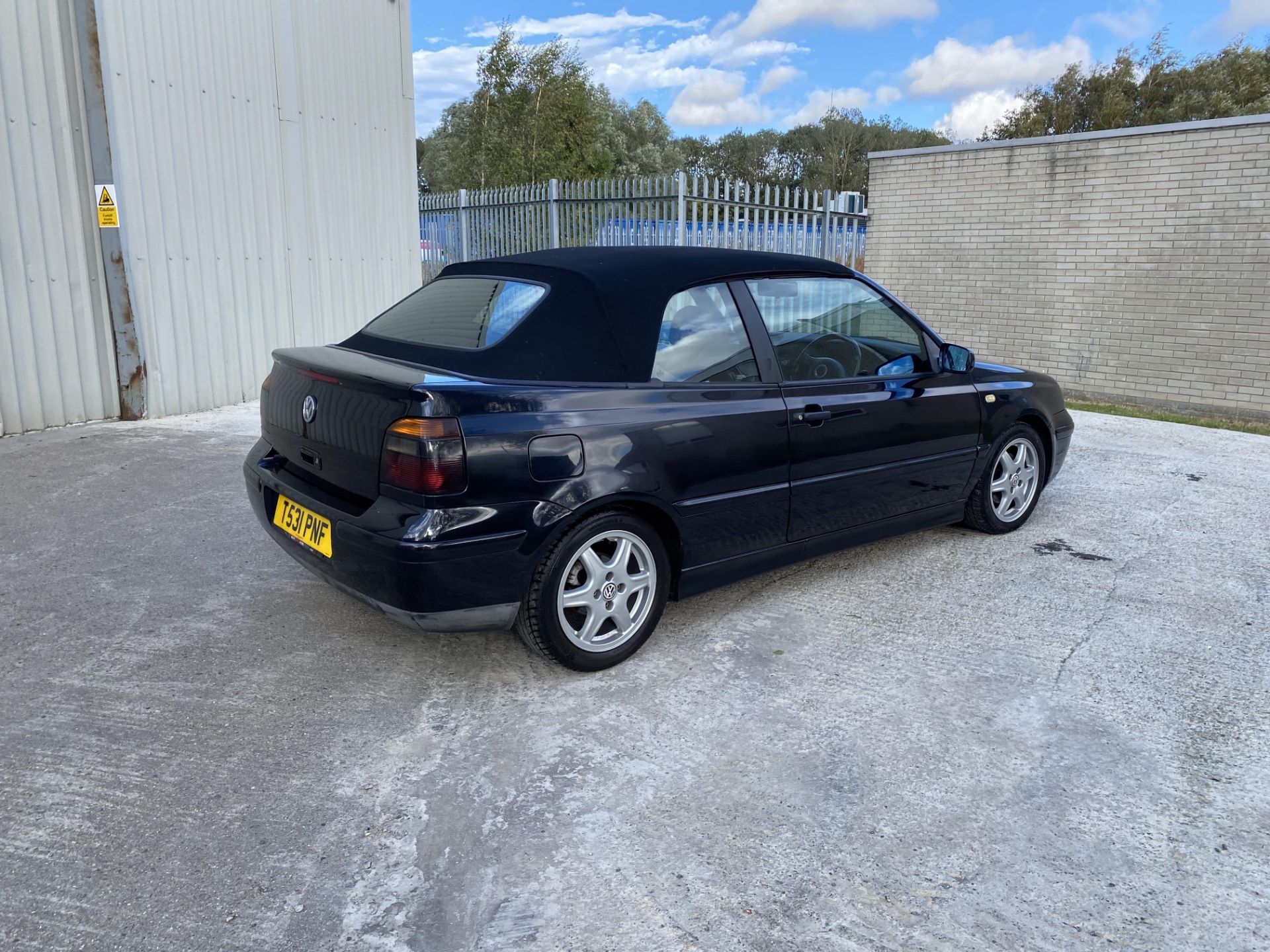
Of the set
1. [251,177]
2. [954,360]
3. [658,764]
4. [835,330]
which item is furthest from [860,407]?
[251,177]

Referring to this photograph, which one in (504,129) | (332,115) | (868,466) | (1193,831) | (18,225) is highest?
(504,129)

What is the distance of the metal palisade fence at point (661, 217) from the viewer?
36.0 feet

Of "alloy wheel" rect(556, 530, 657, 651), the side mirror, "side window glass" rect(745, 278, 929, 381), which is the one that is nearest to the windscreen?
"alloy wheel" rect(556, 530, 657, 651)

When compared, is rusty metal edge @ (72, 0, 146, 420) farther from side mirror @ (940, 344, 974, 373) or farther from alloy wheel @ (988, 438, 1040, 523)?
alloy wheel @ (988, 438, 1040, 523)

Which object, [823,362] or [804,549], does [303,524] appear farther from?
[823,362]

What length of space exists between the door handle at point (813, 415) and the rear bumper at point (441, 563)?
51.2 inches

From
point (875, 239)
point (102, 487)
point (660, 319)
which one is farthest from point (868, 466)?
point (875, 239)

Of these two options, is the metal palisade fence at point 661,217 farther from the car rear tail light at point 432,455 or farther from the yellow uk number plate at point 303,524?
the car rear tail light at point 432,455

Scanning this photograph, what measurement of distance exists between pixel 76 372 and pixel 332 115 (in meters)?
3.80

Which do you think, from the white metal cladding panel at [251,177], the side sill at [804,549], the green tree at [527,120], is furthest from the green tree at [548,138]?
the side sill at [804,549]

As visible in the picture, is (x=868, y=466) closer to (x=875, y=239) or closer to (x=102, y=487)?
(x=102, y=487)

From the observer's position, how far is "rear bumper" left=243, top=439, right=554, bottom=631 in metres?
2.96

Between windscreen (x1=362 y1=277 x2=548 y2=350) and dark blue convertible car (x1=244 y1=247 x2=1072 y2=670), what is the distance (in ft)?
0.04

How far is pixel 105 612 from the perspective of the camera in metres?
3.91
